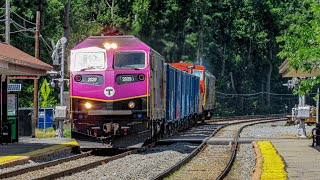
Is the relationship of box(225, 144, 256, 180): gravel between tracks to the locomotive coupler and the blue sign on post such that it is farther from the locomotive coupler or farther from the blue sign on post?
the blue sign on post

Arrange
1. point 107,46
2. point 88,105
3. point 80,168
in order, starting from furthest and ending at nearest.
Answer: point 107,46 < point 88,105 < point 80,168

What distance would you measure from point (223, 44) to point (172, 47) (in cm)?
1445

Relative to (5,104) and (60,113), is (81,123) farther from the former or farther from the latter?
(60,113)

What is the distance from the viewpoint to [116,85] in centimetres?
1948

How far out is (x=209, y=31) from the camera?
71125mm

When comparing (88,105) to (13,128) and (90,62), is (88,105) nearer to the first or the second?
(90,62)

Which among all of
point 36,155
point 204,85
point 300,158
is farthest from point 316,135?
point 204,85

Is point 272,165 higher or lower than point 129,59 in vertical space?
Answer: lower

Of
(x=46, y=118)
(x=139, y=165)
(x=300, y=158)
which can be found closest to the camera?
(x=139, y=165)

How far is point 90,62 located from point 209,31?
171 feet

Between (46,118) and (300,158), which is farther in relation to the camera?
(46,118)

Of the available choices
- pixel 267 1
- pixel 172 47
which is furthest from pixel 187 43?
pixel 267 1

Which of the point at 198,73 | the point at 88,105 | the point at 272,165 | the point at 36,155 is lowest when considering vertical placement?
the point at 272,165

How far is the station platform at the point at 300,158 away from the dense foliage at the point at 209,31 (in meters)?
28.2
